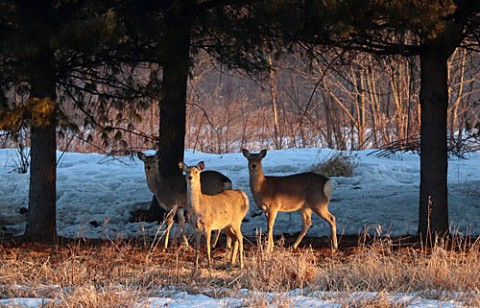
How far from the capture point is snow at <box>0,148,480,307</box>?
1225 centimetres

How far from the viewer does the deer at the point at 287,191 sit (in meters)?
10.6

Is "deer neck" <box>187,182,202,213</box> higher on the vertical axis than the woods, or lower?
lower

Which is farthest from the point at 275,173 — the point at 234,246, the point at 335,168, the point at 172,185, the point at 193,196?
the point at 193,196

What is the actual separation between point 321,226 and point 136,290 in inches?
242

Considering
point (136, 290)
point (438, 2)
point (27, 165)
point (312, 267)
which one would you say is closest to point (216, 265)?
point (312, 267)

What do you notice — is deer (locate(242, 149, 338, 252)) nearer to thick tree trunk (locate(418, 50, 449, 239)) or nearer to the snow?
the snow

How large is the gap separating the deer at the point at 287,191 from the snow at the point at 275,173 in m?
0.90

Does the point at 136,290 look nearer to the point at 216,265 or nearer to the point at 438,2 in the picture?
the point at 216,265

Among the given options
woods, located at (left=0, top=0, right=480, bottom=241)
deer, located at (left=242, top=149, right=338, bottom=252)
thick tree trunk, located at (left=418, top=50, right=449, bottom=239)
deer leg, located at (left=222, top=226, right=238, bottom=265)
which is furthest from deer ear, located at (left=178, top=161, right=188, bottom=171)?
thick tree trunk, located at (left=418, top=50, right=449, bottom=239)

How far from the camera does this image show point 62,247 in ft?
32.0

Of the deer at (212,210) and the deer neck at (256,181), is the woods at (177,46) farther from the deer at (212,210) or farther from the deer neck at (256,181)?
the deer at (212,210)

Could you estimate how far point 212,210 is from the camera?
8609mm

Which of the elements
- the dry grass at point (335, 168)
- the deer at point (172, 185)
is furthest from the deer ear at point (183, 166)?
the dry grass at point (335, 168)

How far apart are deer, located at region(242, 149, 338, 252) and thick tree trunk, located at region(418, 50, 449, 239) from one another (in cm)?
123
